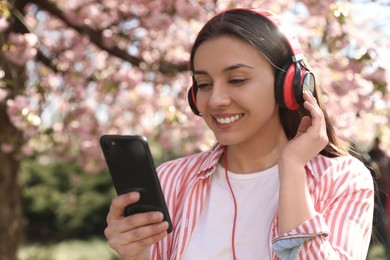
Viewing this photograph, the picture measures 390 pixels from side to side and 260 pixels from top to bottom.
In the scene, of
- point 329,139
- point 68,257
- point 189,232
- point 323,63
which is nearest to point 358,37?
point 323,63

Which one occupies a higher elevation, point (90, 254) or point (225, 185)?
point (225, 185)

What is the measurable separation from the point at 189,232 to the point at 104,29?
3.54 meters

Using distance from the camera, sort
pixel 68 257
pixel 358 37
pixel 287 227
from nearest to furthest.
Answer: pixel 287 227
pixel 358 37
pixel 68 257

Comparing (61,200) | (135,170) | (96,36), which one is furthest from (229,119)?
(61,200)

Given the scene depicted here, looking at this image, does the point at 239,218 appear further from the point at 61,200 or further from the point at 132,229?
the point at 61,200

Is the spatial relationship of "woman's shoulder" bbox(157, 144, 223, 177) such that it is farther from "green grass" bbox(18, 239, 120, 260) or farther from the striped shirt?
"green grass" bbox(18, 239, 120, 260)

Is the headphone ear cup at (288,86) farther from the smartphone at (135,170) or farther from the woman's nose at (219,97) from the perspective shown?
the smartphone at (135,170)

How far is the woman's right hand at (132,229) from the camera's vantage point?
1.71 m

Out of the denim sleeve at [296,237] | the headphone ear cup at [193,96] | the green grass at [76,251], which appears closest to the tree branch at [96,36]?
the headphone ear cup at [193,96]

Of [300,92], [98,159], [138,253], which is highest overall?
[300,92]

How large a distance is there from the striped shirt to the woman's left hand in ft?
0.21

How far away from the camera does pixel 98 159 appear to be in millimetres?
5977

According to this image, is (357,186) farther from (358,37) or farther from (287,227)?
(358,37)

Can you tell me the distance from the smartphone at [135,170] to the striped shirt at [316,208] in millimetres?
171
